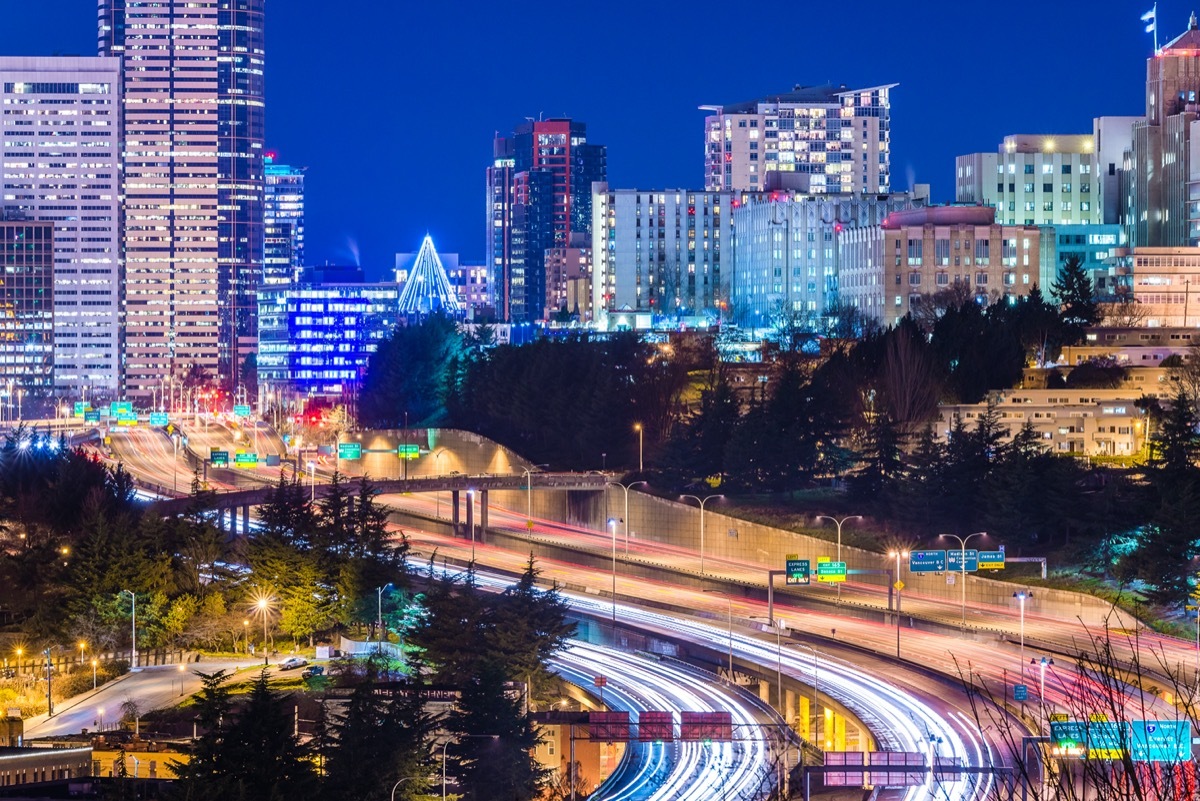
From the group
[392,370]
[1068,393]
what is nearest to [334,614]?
[1068,393]

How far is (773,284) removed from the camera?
184875 mm

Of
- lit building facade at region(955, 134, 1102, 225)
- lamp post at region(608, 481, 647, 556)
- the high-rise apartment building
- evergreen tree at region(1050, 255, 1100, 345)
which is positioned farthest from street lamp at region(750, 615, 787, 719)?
lit building facade at region(955, 134, 1102, 225)

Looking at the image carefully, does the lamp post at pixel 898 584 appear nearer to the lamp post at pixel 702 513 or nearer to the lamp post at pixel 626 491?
the lamp post at pixel 702 513

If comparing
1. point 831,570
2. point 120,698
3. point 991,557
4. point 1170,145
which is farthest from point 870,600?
point 1170,145

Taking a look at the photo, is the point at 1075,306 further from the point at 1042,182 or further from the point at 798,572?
the point at 798,572

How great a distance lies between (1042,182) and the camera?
543 feet

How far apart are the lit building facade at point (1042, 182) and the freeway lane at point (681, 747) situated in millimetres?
Result: 99361

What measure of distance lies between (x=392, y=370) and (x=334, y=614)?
2894 inches

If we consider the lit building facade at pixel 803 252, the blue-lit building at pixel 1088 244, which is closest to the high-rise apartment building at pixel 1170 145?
the blue-lit building at pixel 1088 244

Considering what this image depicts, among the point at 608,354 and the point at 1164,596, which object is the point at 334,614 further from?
the point at 608,354

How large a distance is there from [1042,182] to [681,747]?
11357 centimetres

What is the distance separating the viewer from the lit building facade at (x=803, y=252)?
544 ft

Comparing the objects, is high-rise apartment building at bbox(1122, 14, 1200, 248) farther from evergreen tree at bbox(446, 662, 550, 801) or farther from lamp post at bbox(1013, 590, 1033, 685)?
evergreen tree at bbox(446, 662, 550, 801)

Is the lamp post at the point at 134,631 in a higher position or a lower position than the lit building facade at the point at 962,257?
lower
